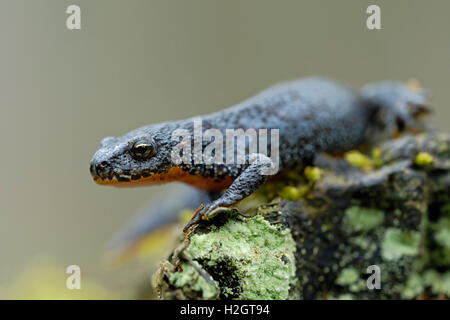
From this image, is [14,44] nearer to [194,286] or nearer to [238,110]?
[238,110]

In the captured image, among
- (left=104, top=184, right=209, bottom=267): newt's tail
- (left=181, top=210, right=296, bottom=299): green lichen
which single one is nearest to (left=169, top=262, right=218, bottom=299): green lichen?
(left=181, top=210, right=296, bottom=299): green lichen

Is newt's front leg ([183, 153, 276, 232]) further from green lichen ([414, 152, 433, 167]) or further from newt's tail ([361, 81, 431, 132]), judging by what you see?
newt's tail ([361, 81, 431, 132])

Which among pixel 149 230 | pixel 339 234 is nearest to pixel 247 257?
pixel 339 234

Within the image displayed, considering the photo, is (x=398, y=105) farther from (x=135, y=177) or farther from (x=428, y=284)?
(x=135, y=177)

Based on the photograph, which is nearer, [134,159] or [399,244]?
[134,159]

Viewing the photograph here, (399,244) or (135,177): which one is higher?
(135,177)
